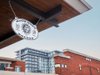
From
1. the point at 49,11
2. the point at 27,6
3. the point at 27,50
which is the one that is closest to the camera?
the point at 27,6

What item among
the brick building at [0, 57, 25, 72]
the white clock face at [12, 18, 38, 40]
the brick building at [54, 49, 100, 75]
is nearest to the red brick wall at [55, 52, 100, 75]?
the brick building at [54, 49, 100, 75]

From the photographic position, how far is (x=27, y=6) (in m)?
3.52

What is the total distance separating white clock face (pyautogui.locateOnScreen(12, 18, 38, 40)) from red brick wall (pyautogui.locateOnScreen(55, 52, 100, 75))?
1221cm

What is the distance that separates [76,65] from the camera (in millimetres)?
18516

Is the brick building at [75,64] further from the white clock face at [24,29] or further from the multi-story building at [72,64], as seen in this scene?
the white clock face at [24,29]

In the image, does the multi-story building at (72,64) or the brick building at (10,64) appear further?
the brick building at (10,64)

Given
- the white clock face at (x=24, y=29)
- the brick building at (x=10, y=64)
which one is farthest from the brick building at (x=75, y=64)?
the white clock face at (x=24, y=29)

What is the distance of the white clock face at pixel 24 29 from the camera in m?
3.24

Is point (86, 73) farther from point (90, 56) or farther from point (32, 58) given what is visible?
point (32, 58)

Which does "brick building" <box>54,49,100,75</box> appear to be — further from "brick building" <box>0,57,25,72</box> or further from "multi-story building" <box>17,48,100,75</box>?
"brick building" <box>0,57,25,72</box>

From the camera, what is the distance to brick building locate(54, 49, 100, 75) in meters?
16.0

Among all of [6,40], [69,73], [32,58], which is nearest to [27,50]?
[32,58]

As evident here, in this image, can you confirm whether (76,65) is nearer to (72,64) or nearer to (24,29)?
(72,64)

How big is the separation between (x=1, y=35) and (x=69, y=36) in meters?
13.3
